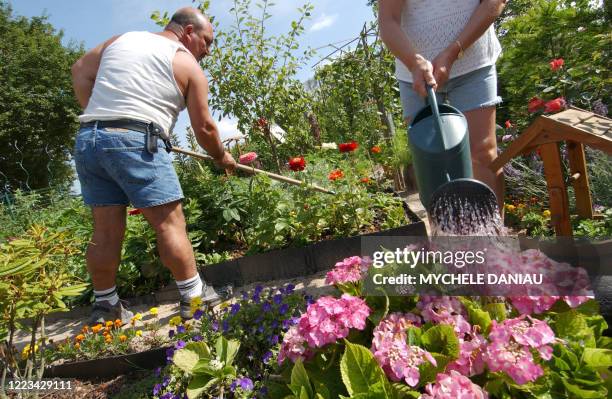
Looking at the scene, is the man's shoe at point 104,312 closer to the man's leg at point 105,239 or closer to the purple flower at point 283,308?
the man's leg at point 105,239

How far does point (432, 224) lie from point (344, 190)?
69.6 inches

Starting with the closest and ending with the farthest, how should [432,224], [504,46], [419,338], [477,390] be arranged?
[477,390]
[419,338]
[432,224]
[504,46]

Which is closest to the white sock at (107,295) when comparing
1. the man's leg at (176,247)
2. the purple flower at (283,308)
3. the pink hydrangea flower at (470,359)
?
the man's leg at (176,247)

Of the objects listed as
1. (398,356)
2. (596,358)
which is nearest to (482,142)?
(596,358)

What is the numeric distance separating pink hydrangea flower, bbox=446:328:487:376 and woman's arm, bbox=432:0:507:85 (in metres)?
1.07

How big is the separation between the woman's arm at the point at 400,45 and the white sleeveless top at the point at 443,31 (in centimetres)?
8

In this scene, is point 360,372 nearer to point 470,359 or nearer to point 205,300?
point 470,359

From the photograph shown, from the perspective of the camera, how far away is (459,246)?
103cm

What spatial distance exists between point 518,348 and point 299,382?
422mm

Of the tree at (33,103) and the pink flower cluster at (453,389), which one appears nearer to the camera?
the pink flower cluster at (453,389)

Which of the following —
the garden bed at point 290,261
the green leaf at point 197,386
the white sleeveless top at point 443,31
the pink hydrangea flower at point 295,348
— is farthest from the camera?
the garden bed at point 290,261

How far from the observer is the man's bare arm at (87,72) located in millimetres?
2186

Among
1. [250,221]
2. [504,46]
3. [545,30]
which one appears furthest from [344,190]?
[504,46]

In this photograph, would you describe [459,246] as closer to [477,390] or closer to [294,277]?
[477,390]
